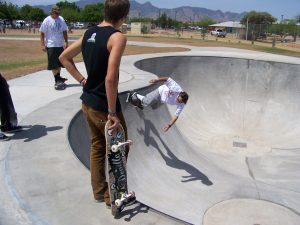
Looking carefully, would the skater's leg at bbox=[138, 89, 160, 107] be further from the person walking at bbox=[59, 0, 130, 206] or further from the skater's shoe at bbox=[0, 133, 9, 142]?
the person walking at bbox=[59, 0, 130, 206]

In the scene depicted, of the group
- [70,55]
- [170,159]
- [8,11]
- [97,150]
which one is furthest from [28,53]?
[8,11]

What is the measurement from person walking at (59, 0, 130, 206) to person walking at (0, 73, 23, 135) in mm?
1992

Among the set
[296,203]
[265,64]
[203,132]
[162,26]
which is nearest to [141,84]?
[203,132]

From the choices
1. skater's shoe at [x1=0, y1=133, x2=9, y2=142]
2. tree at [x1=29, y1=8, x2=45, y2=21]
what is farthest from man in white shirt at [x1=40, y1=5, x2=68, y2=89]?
tree at [x1=29, y1=8, x2=45, y2=21]

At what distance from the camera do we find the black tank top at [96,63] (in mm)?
2793

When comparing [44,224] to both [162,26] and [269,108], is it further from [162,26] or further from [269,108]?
[162,26]

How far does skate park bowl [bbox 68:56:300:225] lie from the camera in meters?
5.80

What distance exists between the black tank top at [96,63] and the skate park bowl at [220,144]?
1.99 meters

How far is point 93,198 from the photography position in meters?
3.30

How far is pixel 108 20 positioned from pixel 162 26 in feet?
362

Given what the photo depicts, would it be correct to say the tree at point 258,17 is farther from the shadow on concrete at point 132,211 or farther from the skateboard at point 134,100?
the shadow on concrete at point 132,211

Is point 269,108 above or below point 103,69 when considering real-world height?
below

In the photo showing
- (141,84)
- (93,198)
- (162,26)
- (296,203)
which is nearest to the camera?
(93,198)

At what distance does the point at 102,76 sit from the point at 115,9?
1.84 feet
